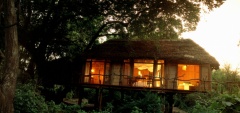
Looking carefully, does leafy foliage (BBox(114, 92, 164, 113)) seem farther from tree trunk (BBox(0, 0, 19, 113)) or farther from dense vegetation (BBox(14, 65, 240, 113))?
tree trunk (BBox(0, 0, 19, 113))

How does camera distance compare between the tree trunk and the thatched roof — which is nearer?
the tree trunk

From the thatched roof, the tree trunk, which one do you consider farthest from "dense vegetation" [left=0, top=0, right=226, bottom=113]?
the thatched roof

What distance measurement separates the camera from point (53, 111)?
625 inches

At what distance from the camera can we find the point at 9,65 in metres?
11.7

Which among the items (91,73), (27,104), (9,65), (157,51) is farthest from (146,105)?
(9,65)

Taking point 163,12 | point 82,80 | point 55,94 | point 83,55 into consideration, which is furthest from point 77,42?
point 163,12

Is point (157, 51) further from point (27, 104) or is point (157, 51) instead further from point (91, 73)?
point (27, 104)

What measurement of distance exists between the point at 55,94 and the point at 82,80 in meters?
2.96

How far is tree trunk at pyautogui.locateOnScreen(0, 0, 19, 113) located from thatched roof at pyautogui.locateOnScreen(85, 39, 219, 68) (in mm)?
10689

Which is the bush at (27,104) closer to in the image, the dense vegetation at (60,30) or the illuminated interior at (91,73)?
the dense vegetation at (60,30)

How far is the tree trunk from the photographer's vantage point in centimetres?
1134

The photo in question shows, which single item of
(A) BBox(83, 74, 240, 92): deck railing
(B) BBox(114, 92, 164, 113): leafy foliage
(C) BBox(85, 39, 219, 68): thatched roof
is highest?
(C) BBox(85, 39, 219, 68): thatched roof

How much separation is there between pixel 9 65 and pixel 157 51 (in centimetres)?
1366

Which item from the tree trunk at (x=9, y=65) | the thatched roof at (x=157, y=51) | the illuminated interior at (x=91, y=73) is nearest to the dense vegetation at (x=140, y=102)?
the tree trunk at (x=9, y=65)
